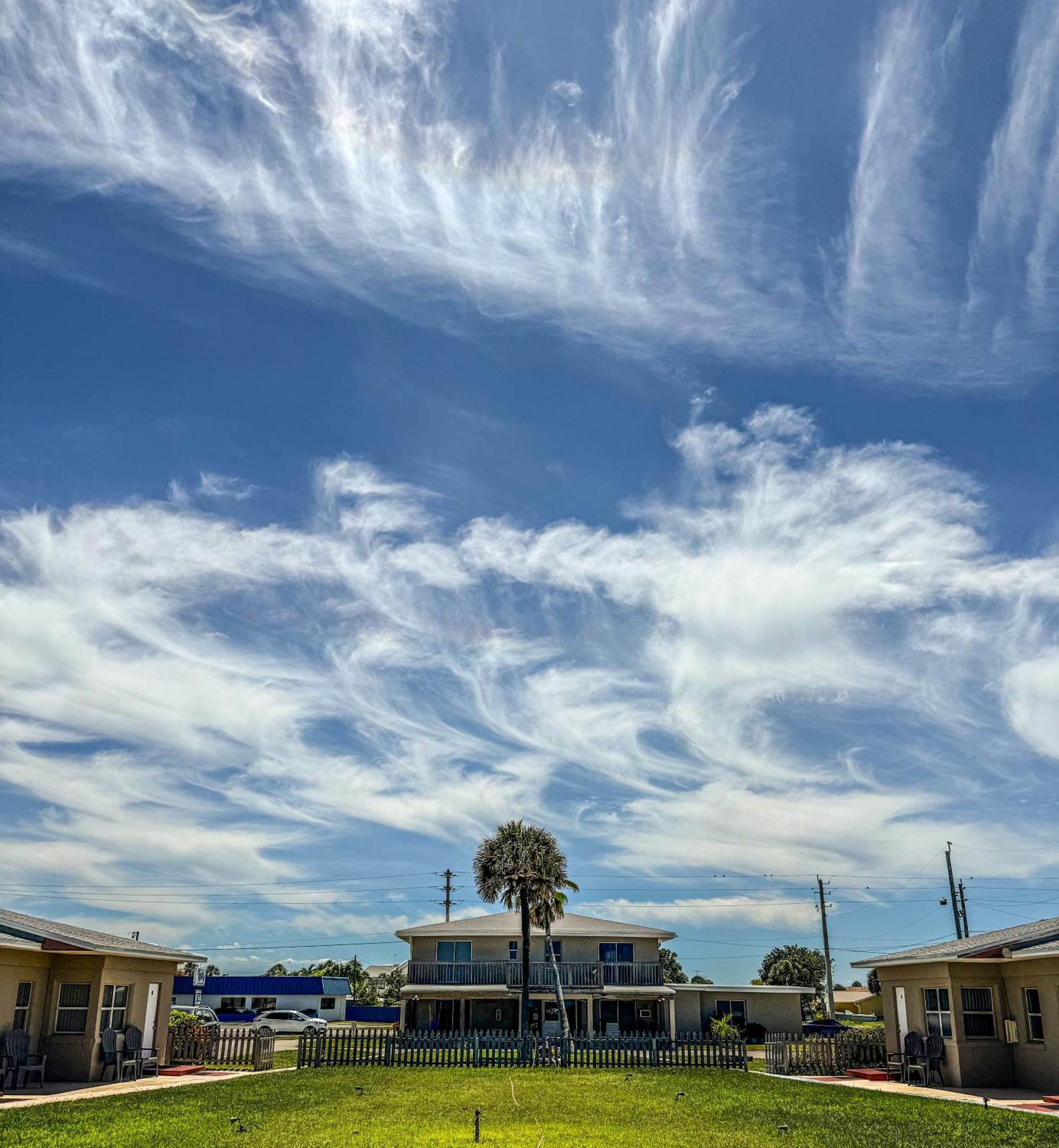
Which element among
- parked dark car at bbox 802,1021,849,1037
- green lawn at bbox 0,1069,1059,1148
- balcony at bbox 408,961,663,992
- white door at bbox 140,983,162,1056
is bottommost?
parked dark car at bbox 802,1021,849,1037

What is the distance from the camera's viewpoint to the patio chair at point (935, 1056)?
2536cm

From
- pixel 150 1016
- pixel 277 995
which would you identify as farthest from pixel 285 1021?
pixel 150 1016

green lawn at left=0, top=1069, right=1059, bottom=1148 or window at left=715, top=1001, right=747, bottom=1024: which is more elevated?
window at left=715, top=1001, right=747, bottom=1024

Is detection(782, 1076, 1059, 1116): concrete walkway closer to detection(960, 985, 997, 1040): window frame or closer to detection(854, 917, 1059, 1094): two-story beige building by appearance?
detection(854, 917, 1059, 1094): two-story beige building

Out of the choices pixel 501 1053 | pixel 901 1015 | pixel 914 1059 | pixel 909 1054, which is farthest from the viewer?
pixel 501 1053

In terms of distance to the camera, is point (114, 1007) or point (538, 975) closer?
point (114, 1007)

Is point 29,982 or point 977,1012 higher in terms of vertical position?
point 29,982

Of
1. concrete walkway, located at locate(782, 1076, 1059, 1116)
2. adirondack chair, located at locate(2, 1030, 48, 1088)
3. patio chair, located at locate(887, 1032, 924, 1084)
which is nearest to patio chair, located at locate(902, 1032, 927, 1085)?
patio chair, located at locate(887, 1032, 924, 1084)

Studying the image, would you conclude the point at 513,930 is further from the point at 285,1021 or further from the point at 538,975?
the point at 285,1021

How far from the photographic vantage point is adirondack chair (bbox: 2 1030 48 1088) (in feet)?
72.7

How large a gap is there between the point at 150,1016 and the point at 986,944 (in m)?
21.9

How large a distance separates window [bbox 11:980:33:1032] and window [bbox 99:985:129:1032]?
1.76 m

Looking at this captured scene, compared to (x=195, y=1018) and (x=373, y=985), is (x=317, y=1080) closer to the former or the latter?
(x=195, y=1018)

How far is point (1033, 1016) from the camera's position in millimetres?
23719
